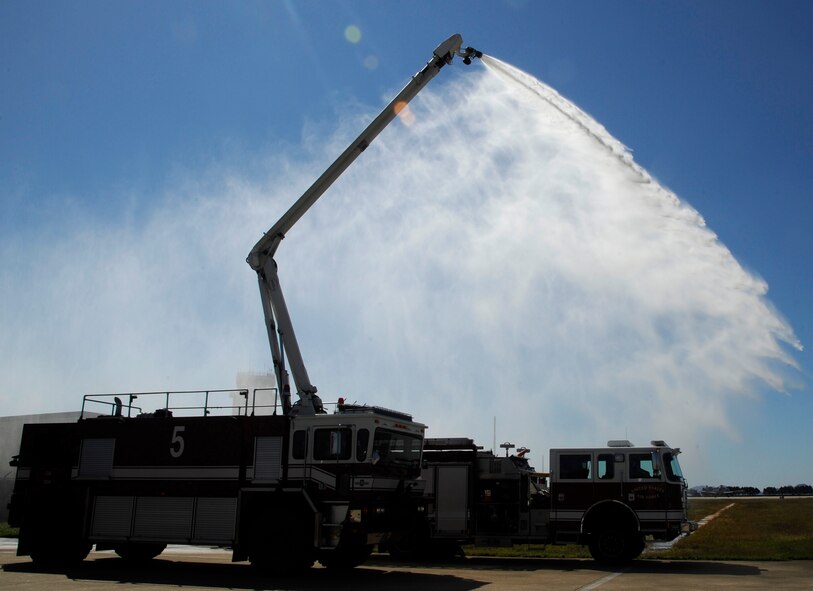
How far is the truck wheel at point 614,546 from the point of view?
18562mm

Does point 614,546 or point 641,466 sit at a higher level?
point 641,466

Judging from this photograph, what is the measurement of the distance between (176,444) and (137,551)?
3.73 meters

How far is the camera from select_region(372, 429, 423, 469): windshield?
16.1 meters

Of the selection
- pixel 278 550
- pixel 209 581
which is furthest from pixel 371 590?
pixel 209 581

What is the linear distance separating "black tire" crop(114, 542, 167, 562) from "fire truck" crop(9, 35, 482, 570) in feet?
0.11

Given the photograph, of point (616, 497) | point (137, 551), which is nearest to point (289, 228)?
point (137, 551)

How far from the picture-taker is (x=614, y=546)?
18.8m

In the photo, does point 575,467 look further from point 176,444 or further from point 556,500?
point 176,444

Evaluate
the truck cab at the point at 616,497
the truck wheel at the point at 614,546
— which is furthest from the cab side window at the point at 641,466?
the truck wheel at the point at 614,546

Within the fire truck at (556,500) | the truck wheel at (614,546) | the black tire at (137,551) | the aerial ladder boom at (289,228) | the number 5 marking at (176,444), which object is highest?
the aerial ladder boom at (289,228)

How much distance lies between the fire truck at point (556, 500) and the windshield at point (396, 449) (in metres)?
1.34

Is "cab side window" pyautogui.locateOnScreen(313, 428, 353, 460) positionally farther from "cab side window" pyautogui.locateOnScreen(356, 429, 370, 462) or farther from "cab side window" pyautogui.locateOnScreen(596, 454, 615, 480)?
"cab side window" pyautogui.locateOnScreen(596, 454, 615, 480)

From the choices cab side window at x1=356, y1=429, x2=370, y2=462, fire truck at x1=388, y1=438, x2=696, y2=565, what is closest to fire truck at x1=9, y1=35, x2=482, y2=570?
cab side window at x1=356, y1=429, x2=370, y2=462

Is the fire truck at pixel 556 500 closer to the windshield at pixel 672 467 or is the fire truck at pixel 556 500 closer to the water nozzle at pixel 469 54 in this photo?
the windshield at pixel 672 467
